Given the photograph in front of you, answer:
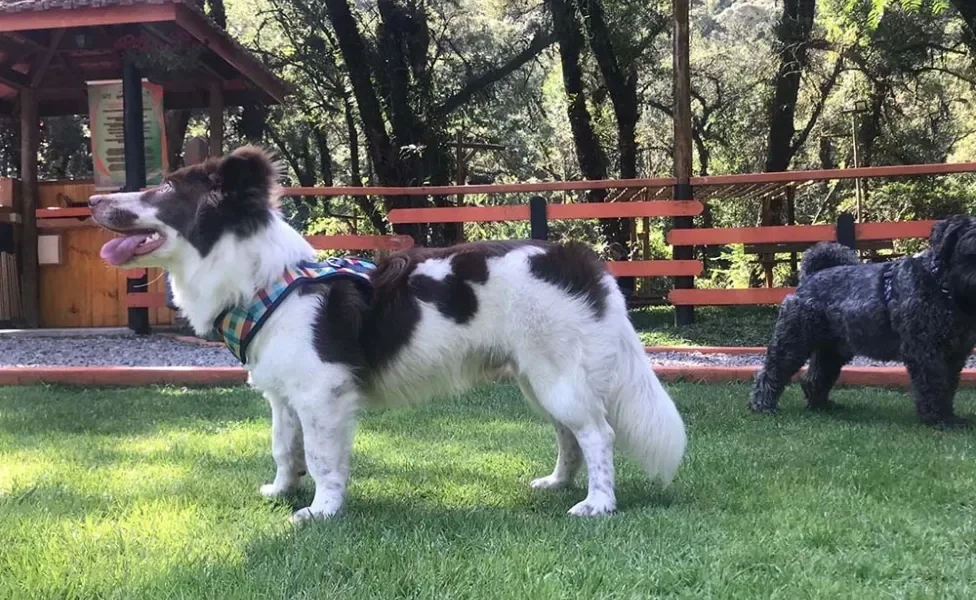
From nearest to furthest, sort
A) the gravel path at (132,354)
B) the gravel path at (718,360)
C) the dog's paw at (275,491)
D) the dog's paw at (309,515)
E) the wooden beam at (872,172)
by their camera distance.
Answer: the dog's paw at (309,515) < the dog's paw at (275,491) < the gravel path at (718,360) < the gravel path at (132,354) < the wooden beam at (872,172)

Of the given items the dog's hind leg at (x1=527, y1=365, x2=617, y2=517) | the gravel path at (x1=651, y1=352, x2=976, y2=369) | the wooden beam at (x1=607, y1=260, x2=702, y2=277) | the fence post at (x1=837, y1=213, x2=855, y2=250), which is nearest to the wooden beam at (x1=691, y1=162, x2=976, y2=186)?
the fence post at (x1=837, y1=213, x2=855, y2=250)

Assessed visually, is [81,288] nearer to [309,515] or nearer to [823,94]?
[309,515]

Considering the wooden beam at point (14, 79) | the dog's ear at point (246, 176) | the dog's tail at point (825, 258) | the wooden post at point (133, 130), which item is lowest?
the dog's tail at point (825, 258)

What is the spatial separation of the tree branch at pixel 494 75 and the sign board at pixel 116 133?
786 centimetres

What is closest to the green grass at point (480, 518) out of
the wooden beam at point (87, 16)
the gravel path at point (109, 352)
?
the gravel path at point (109, 352)

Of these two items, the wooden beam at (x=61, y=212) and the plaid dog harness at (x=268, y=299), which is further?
the wooden beam at (x=61, y=212)

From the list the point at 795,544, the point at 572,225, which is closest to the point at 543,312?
the point at 795,544

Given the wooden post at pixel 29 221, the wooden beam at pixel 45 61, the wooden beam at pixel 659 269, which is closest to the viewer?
the wooden beam at pixel 659 269

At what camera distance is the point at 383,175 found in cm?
1627

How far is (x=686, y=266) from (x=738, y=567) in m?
7.26

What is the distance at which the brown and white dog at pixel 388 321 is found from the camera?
350 cm

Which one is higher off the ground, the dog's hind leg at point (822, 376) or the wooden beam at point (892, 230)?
the wooden beam at point (892, 230)

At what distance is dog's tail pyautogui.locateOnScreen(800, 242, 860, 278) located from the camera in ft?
20.3

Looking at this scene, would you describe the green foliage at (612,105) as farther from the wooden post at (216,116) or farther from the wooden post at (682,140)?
the wooden post at (682,140)
